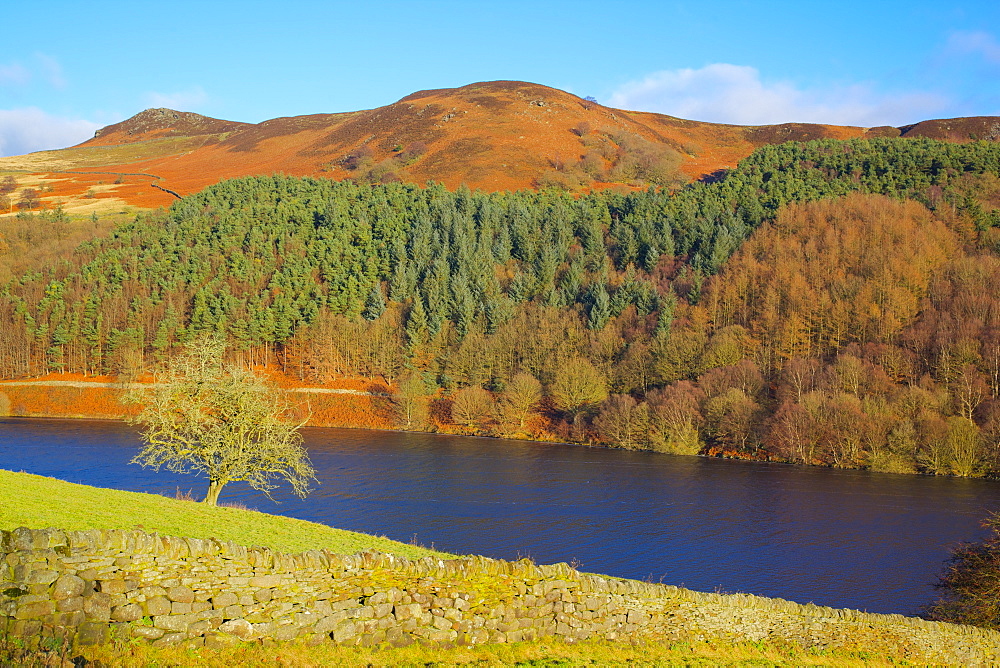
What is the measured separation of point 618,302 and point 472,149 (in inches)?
3308

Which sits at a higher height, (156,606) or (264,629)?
(156,606)

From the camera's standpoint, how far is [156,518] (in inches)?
731

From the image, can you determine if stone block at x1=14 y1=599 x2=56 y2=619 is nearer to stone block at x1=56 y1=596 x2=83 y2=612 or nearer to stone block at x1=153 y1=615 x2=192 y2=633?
stone block at x1=56 y1=596 x2=83 y2=612

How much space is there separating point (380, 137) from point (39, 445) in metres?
134

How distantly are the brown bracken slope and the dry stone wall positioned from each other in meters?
130

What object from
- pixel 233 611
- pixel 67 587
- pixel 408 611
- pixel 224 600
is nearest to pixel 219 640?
pixel 233 611

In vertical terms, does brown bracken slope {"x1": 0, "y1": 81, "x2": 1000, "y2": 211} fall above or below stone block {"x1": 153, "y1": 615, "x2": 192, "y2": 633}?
above

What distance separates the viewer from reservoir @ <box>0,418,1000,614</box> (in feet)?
102

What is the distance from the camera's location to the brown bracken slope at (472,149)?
5910 inches

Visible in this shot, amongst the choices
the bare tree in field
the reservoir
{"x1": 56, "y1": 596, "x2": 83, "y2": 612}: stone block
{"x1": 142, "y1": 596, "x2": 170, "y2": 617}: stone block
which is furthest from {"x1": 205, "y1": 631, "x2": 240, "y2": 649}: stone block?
the bare tree in field

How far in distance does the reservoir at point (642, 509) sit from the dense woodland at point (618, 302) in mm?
7313

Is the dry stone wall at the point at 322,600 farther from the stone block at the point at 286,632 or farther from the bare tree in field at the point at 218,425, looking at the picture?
the bare tree in field at the point at 218,425

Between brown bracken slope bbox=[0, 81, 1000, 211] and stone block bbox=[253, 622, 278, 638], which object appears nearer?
stone block bbox=[253, 622, 278, 638]

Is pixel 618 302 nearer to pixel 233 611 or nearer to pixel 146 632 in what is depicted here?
pixel 233 611
